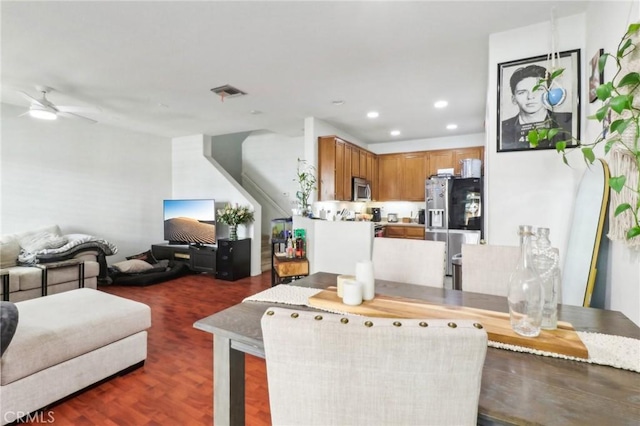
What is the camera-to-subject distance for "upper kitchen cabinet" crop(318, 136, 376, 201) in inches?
180

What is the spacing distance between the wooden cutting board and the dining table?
42 mm

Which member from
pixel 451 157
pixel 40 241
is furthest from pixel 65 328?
pixel 451 157

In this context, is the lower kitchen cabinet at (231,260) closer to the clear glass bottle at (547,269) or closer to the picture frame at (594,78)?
the clear glass bottle at (547,269)

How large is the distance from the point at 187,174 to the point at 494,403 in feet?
21.0

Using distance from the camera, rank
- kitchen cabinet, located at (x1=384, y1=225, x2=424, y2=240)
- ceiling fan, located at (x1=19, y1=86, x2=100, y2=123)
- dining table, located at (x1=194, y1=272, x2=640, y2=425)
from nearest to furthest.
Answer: dining table, located at (x1=194, y1=272, x2=640, y2=425), ceiling fan, located at (x1=19, y1=86, x2=100, y2=123), kitchen cabinet, located at (x1=384, y1=225, x2=424, y2=240)

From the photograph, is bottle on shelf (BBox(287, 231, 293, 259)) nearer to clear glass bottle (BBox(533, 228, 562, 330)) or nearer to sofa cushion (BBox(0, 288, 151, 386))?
sofa cushion (BBox(0, 288, 151, 386))

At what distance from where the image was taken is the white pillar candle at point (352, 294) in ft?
4.42

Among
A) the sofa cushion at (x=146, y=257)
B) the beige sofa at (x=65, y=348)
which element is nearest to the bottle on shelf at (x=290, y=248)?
the beige sofa at (x=65, y=348)

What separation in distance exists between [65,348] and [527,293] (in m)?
2.54

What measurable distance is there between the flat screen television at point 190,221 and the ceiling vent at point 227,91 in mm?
2416

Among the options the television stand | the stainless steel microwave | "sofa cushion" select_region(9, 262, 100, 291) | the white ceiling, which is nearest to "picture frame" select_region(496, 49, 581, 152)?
the white ceiling

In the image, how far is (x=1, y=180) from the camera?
4102 mm

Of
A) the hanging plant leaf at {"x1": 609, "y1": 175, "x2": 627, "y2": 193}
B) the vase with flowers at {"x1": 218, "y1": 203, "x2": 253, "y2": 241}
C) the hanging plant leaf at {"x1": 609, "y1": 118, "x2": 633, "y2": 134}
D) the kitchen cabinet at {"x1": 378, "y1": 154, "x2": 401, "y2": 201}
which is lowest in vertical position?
the vase with flowers at {"x1": 218, "y1": 203, "x2": 253, "y2": 241}

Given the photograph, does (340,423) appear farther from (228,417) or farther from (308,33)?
(308,33)
